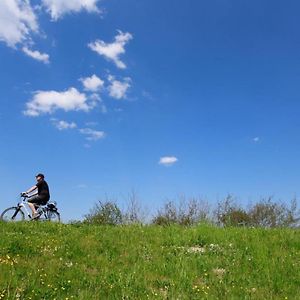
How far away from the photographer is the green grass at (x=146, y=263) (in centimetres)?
998

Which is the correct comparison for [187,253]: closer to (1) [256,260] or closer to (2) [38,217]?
(1) [256,260]

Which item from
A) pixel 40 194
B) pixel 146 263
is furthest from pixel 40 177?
pixel 146 263

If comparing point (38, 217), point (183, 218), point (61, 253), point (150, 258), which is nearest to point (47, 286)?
point (61, 253)

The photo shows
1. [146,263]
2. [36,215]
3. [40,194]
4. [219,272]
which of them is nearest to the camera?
[219,272]

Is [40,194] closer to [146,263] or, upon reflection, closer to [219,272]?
[146,263]

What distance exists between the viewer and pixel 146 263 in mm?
11695

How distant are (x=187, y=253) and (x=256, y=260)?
5.88ft

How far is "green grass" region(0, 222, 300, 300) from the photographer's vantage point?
998 cm

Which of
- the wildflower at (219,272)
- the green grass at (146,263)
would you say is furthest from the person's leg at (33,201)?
the wildflower at (219,272)

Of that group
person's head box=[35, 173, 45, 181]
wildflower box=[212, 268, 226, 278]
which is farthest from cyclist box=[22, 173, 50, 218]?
wildflower box=[212, 268, 226, 278]

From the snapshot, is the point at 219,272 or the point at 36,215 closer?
the point at 219,272

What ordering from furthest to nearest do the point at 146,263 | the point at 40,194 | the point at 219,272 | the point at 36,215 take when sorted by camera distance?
the point at 40,194, the point at 36,215, the point at 146,263, the point at 219,272

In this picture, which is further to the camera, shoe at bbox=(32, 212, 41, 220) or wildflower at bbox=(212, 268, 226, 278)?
shoe at bbox=(32, 212, 41, 220)

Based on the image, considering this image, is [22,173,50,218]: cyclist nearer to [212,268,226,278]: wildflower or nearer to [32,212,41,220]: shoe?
[32,212,41,220]: shoe
